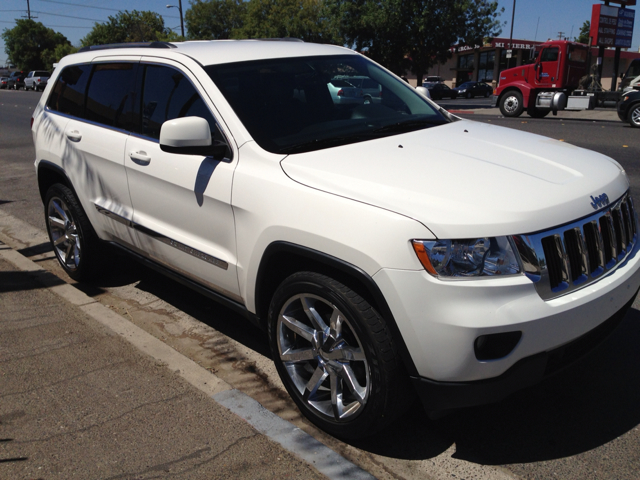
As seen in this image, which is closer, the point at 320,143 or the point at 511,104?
the point at 320,143

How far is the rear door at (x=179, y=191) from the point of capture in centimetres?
329

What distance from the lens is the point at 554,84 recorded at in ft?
69.1

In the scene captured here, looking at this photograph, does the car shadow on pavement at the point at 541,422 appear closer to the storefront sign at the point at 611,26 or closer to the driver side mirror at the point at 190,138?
the driver side mirror at the point at 190,138

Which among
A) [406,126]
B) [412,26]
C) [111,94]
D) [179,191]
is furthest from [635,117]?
[412,26]

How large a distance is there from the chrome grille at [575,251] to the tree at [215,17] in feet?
210

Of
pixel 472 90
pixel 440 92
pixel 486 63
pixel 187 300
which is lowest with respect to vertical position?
pixel 187 300

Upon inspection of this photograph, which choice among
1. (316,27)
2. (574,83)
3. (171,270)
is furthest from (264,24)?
(171,270)

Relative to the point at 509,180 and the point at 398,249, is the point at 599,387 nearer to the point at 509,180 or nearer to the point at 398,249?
the point at 509,180

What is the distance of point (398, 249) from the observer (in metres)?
2.41

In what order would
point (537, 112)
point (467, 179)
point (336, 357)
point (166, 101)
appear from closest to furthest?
point (467, 179), point (336, 357), point (166, 101), point (537, 112)

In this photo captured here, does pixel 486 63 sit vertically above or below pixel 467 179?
above

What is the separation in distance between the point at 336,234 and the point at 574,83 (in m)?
21.8

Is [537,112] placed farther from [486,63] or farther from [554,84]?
[486,63]

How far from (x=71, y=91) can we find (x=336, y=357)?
3494 mm
